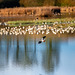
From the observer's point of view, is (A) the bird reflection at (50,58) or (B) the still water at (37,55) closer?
(B) the still water at (37,55)

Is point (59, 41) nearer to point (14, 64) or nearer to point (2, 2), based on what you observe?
point (14, 64)

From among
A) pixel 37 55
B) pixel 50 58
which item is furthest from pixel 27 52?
pixel 50 58

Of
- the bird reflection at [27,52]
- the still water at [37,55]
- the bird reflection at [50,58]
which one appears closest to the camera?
the still water at [37,55]

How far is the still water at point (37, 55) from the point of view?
12289 millimetres

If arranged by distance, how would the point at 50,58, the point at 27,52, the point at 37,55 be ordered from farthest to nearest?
the point at 27,52 < the point at 37,55 < the point at 50,58

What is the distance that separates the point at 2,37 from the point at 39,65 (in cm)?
738

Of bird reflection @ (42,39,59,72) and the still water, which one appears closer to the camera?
the still water

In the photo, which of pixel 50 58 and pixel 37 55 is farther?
pixel 37 55

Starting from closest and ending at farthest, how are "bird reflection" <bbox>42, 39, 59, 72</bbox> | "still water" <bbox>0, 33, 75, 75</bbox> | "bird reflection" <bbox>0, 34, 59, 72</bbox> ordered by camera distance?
"still water" <bbox>0, 33, 75, 75</bbox> → "bird reflection" <bbox>42, 39, 59, 72</bbox> → "bird reflection" <bbox>0, 34, 59, 72</bbox>

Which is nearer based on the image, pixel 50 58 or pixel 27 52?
pixel 50 58

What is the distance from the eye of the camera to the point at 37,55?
47.5 ft

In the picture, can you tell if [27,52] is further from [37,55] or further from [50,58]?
[50,58]

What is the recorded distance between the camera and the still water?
484 inches

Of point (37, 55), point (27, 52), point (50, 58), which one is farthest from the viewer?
point (27, 52)
